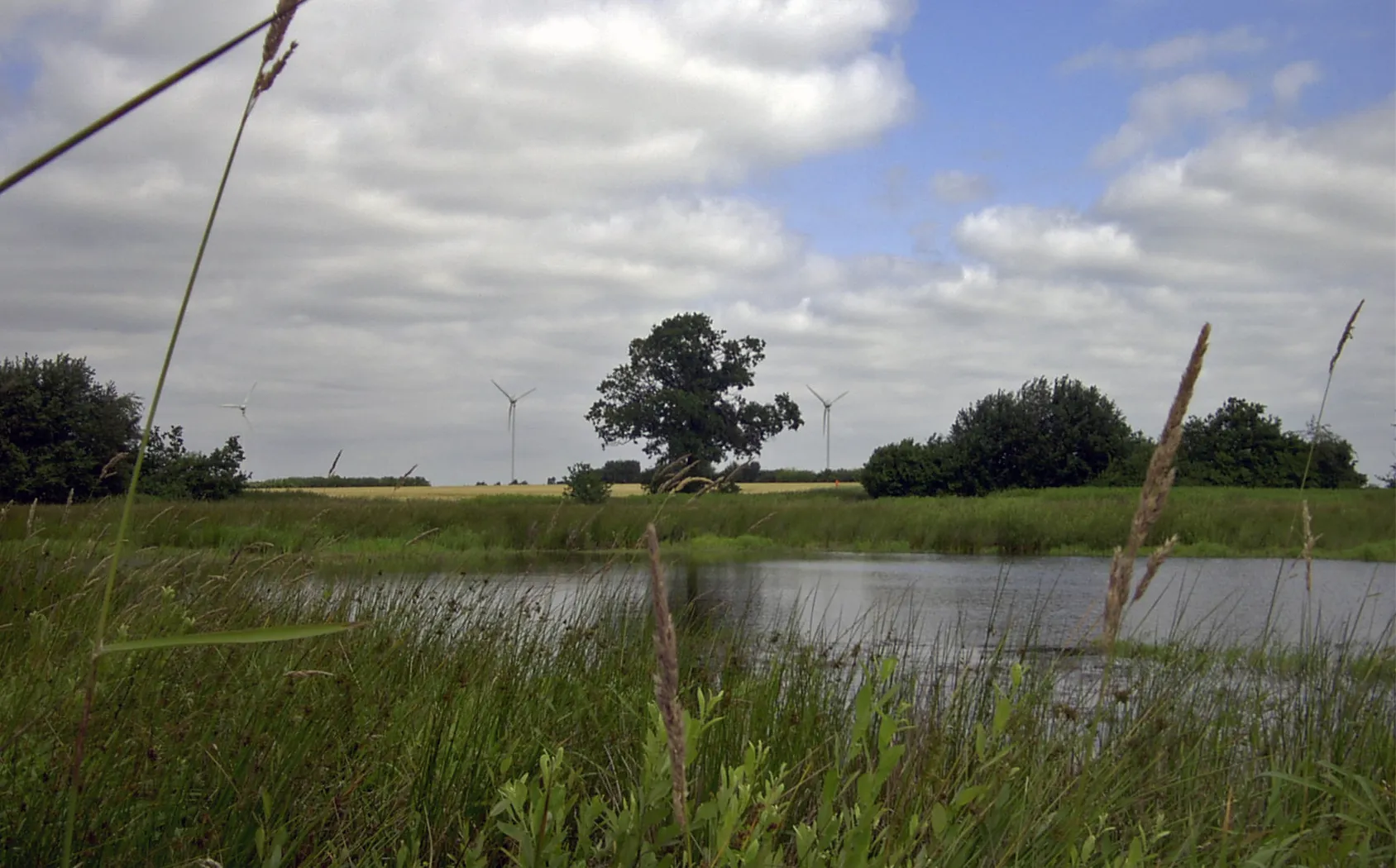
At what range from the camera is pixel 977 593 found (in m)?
15.2

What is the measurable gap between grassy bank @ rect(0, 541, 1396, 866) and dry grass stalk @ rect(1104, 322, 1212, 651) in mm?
467

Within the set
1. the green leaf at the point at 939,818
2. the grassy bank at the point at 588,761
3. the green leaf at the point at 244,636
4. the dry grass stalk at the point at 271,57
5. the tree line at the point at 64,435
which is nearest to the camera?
the green leaf at the point at 244,636

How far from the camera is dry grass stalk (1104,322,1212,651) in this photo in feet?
4.30

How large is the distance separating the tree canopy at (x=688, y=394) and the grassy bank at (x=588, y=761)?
43.7 meters

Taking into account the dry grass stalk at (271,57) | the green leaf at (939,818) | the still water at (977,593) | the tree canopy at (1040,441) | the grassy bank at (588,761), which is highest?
the tree canopy at (1040,441)

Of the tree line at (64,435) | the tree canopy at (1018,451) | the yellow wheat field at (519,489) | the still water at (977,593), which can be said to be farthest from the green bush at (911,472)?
the tree line at (64,435)

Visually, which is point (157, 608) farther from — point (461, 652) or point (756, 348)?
point (756, 348)

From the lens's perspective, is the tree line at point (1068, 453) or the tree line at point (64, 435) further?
the tree line at point (1068, 453)

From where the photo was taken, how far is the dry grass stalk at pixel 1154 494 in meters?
1.31

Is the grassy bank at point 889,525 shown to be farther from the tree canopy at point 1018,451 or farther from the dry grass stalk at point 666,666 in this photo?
the dry grass stalk at point 666,666

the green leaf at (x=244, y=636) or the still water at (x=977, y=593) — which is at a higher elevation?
the green leaf at (x=244, y=636)

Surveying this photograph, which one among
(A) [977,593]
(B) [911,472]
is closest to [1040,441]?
(B) [911,472]

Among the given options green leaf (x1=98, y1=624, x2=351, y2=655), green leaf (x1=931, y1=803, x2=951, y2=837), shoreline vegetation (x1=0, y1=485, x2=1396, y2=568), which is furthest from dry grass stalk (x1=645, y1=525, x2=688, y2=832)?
shoreline vegetation (x1=0, y1=485, x2=1396, y2=568)

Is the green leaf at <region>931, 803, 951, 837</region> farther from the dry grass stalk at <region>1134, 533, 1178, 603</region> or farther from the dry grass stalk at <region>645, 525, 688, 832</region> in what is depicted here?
the dry grass stalk at <region>645, 525, 688, 832</region>
